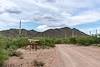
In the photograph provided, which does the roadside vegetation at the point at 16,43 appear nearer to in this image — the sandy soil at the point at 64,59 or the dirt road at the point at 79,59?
the sandy soil at the point at 64,59

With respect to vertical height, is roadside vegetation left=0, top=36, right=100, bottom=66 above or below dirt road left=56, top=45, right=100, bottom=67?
above

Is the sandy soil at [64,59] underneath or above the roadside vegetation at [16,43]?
underneath

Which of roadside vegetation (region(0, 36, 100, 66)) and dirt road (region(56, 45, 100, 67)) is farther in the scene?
dirt road (region(56, 45, 100, 67))

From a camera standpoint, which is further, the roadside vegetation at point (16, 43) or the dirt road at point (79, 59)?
the dirt road at point (79, 59)

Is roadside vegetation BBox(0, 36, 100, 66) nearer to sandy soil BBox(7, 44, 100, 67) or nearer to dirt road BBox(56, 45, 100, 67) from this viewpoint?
sandy soil BBox(7, 44, 100, 67)

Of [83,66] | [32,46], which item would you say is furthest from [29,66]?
[32,46]

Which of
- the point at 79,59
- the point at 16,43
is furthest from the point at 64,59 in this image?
the point at 16,43

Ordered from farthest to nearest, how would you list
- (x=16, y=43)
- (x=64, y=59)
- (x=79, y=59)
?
(x=16, y=43) < (x=64, y=59) < (x=79, y=59)

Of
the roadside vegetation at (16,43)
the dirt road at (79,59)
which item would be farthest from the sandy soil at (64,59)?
the roadside vegetation at (16,43)

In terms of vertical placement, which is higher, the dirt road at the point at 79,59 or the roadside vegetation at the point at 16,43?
the roadside vegetation at the point at 16,43

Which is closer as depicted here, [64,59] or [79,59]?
[79,59]

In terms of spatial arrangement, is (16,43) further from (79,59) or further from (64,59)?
(79,59)

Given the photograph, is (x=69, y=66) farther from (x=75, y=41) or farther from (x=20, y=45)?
(x=75, y=41)

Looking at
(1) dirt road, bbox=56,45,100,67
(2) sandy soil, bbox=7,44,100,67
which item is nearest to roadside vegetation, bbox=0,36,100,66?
(2) sandy soil, bbox=7,44,100,67
